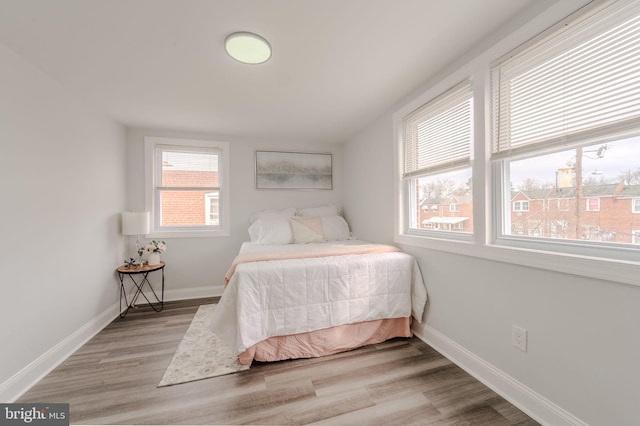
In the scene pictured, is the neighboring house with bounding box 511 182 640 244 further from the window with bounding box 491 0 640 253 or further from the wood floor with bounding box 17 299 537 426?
the wood floor with bounding box 17 299 537 426

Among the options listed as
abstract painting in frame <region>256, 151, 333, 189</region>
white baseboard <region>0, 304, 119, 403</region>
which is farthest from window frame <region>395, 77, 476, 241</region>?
white baseboard <region>0, 304, 119, 403</region>

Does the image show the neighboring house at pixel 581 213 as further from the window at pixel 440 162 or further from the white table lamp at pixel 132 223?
the white table lamp at pixel 132 223

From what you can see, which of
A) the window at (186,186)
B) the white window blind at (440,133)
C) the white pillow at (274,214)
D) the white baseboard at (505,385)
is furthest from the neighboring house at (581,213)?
the window at (186,186)

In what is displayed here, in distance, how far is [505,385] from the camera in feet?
4.83

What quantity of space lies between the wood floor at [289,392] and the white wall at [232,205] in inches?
49.2

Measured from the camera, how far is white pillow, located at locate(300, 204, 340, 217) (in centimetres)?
A: 354

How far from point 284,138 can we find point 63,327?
118 inches

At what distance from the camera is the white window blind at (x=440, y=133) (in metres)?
1.79

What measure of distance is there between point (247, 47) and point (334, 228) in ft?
7.29

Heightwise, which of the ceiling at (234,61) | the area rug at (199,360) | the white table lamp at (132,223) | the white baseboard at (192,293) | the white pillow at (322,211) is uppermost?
the ceiling at (234,61)

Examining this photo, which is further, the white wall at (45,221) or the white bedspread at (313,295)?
the white bedspread at (313,295)

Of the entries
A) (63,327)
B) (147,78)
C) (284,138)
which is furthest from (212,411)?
(284,138)

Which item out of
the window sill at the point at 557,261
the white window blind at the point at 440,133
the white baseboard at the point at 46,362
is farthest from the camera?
the white window blind at the point at 440,133

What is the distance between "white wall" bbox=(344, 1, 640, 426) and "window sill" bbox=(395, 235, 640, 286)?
0.14 feet
